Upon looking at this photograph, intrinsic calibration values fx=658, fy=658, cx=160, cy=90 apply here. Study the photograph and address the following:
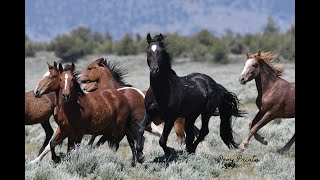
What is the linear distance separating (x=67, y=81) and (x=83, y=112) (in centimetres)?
61

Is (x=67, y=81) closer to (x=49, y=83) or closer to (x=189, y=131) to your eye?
(x=49, y=83)

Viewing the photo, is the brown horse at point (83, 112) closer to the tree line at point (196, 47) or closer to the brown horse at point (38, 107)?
the brown horse at point (38, 107)

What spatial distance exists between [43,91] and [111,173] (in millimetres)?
2233

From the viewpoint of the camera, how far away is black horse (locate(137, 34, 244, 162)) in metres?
10.2

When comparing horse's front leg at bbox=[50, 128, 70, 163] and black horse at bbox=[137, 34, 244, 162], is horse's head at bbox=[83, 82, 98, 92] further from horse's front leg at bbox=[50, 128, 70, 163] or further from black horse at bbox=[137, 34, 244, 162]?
horse's front leg at bbox=[50, 128, 70, 163]

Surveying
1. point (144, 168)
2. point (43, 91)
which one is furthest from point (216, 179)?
point (43, 91)

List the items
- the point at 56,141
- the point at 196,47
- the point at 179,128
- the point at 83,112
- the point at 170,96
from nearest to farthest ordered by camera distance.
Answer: the point at 56,141 → the point at 170,96 → the point at 83,112 → the point at 179,128 → the point at 196,47

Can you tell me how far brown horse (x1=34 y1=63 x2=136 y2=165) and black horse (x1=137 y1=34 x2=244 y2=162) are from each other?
883 mm

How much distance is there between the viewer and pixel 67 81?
1023 centimetres

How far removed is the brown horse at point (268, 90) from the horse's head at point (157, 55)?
3.15 m

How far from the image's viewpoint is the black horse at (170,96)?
10172 mm

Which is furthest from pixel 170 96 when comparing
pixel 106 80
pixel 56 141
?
pixel 106 80

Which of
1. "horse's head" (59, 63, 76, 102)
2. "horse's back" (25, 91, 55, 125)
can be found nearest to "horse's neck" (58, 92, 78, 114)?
"horse's head" (59, 63, 76, 102)
